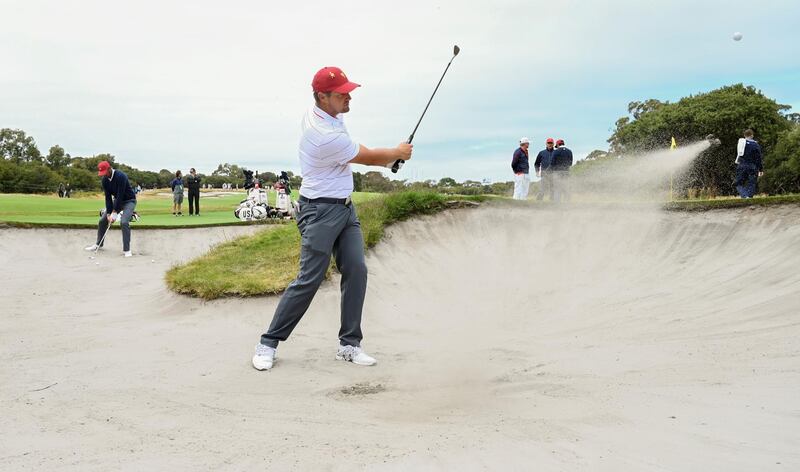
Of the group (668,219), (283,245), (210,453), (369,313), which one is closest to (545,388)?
(210,453)

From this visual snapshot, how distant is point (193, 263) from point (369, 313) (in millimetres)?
3821

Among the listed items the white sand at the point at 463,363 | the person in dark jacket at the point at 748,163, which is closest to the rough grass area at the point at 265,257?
the white sand at the point at 463,363

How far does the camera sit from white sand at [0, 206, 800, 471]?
341cm

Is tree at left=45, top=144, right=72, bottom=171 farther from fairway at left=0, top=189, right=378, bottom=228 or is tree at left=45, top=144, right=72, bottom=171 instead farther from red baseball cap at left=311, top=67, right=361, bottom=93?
red baseball cap at left=311, top=67, right=361, bottom=93

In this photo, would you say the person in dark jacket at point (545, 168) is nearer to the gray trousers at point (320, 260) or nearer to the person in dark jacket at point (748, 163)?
the person in dark jacket at point (748, 163)

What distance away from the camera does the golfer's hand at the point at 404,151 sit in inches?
213

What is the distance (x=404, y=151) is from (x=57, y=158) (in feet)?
395

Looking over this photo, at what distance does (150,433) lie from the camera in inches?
145

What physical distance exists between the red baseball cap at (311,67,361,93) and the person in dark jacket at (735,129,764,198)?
1255 centimetres

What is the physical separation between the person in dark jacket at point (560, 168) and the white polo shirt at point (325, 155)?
34.7 feet

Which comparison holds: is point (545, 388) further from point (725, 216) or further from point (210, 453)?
point (725, 216)

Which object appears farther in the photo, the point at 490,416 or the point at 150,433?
the point at 490,416

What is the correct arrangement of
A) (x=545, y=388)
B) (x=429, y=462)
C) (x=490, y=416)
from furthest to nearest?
(x=545, y=388) → (x=490, y=416) → (x=429, y=462)

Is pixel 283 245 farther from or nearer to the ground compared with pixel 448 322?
farther from the ground
